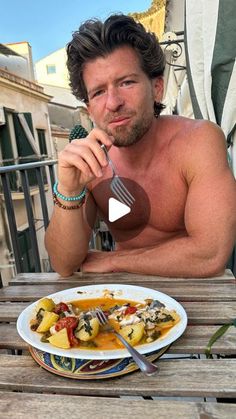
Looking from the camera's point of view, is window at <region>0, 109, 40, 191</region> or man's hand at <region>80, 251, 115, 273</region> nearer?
man's hand at <region>80, 251, 115, 273</region>

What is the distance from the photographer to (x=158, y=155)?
1.62 m

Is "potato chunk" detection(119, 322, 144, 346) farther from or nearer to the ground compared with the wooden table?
farther from the ground

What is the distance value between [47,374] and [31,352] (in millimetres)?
94

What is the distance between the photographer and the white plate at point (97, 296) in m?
0.71

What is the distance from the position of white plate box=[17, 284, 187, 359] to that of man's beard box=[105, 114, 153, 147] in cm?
70

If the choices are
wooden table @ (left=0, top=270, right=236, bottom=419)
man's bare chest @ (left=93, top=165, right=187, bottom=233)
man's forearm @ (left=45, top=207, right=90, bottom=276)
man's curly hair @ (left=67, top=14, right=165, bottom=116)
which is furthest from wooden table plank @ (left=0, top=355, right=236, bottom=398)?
man's curly hair @ (left=67, top=14, right=165, bottom=116)

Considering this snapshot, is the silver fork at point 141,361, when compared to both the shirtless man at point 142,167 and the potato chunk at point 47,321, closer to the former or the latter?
the potato chunk at point 47,321

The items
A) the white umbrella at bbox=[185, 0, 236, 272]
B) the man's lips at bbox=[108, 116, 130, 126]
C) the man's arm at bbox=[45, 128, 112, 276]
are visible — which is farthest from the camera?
the white umbrella at bbox=[185, 0, 236, 272]

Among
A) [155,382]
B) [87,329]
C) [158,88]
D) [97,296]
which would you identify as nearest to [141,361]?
[155,382]

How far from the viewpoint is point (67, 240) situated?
1.38m

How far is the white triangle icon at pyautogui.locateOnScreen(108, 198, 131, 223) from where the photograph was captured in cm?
158

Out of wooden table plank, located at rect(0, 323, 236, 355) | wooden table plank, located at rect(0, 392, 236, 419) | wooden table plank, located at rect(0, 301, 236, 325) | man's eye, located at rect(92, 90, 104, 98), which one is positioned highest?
man's eye, located at rect(92, 90, 104, 98)
